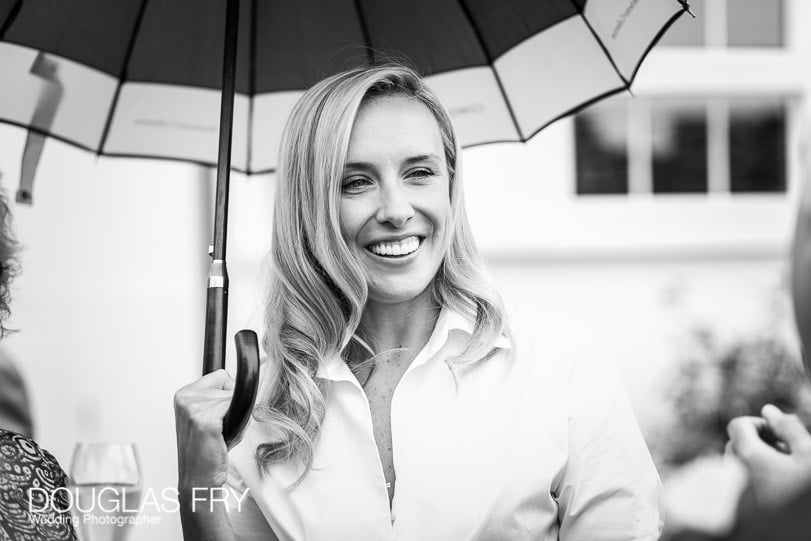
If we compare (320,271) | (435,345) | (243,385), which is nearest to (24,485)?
(243,385)

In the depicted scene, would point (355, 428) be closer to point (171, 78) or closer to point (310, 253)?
point (310, 253)

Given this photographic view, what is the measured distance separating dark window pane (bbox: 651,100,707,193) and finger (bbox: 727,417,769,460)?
535 centimetres

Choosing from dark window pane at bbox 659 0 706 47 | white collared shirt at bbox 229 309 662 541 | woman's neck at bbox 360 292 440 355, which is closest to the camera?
white collared shirt at bbox 229 309 662 541

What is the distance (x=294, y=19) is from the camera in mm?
2580

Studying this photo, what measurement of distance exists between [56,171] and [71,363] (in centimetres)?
97

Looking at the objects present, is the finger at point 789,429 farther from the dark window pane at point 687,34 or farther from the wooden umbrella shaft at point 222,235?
the dark window pane at point 687,34

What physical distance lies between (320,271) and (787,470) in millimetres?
1476

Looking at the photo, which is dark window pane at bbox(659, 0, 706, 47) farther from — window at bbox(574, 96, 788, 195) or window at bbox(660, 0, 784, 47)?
window at bbox(574, 96, 788, 195)

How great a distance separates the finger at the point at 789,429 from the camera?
1.19 m

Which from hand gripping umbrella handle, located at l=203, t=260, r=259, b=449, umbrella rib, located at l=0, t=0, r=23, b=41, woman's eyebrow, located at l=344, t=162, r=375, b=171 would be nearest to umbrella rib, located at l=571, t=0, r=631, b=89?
woman's eyebrow, located at l=344, t=162, r=375, b=171

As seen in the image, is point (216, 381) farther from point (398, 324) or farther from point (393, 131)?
point (393, 131)

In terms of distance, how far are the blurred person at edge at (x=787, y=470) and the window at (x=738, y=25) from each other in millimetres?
5471

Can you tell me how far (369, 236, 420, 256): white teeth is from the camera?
2.26 metres

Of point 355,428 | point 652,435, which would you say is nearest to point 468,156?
point 652,435
